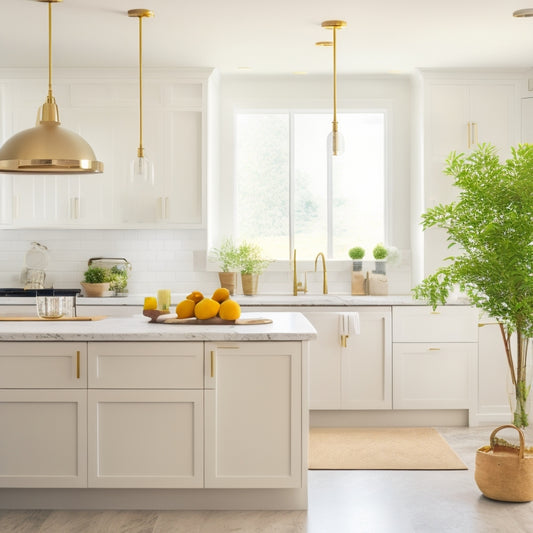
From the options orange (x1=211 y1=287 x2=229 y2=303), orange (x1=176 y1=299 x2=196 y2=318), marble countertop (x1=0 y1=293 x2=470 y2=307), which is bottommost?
marble countertop (x1=0 y1=293 x2=470 y2=307)

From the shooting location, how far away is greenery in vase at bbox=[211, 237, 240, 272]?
20.3 feet

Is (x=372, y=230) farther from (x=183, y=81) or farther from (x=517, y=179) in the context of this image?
(x=517, y=179)

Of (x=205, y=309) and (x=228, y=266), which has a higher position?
(x=228, y=266)

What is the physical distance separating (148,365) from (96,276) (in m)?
2.53

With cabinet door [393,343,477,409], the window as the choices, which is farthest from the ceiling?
cabinet door [393,343,477,409]

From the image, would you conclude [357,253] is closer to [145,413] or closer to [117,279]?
[117,279]

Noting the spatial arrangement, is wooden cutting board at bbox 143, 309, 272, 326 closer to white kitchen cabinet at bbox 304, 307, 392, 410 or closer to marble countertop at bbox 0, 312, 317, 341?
marble countertop at bbox 0, 312, 317, 341

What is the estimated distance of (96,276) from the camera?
19.9ft

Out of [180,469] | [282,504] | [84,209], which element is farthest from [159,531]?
[84,209]

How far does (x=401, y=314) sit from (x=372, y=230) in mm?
1136

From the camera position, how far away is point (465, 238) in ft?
12.8

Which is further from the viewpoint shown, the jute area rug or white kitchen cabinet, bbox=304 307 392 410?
white kitchen cabinet, bbox=304 307 392 410

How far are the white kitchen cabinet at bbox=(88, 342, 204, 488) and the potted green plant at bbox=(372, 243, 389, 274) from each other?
2.96m

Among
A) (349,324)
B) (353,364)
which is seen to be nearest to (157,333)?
(349,324)
